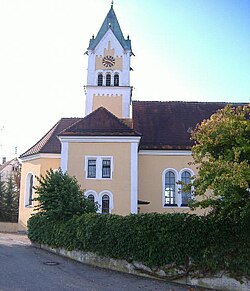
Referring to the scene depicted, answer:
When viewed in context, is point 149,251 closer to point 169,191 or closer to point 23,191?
point 169,191

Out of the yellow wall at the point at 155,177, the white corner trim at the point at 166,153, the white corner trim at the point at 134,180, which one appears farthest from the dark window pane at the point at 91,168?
the white corner trim at the point at 166,153

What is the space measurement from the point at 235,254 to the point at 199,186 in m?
2.72

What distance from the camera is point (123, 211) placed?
2250 centimetres

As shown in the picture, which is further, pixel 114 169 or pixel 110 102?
pixel 110 102

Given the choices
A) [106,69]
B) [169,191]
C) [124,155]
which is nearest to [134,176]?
[124,155]

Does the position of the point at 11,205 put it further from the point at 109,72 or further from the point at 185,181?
the point at 185,181

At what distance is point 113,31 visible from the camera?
116 ft

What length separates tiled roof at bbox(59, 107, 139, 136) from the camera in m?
23.4

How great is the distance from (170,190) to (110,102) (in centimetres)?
1102

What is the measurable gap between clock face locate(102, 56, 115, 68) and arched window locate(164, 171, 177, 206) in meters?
13.3

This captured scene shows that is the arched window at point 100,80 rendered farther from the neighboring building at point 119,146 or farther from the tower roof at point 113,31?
the tower roof at point 113,31

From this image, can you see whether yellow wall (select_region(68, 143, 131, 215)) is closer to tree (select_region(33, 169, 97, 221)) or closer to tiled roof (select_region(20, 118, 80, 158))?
tree (select_region(33, 169, 97, 221))

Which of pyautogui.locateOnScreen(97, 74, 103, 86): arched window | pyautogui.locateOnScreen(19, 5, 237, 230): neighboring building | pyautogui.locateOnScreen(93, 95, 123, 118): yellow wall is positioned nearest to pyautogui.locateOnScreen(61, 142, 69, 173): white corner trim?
pyautogui.locateOnScreen(19, 5, 237, 230): neighboring building

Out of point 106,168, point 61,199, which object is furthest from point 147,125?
point 61,199
